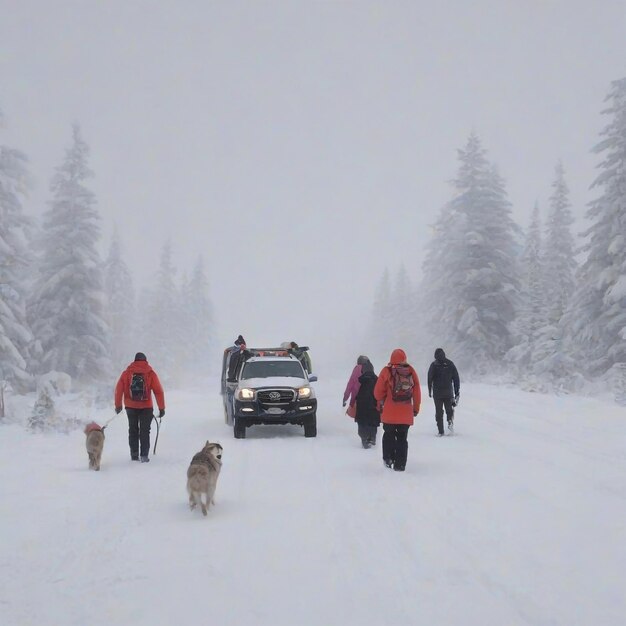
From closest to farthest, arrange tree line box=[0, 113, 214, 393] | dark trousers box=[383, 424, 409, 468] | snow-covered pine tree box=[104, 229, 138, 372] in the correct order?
1. dark trousers box=[383, 424, 409, 468]
2. tree line box=[0, 113, 214, 393]
3. snow-covered pine tree box=[104, 229, 138, 372]

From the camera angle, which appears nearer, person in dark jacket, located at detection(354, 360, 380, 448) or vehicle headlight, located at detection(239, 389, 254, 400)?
person in dark jacket, located at detection(354, 360, 380, 448)

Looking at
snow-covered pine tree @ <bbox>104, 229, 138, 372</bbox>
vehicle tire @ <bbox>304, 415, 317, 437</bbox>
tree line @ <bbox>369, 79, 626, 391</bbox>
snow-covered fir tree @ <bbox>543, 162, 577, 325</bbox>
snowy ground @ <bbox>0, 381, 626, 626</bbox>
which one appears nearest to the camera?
snowy ground @ <bbox>0, 381, 626, 626</bbox>

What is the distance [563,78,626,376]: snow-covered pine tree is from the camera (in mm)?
21266

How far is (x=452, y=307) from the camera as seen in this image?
3120cm

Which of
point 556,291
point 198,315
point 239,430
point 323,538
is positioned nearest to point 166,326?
point 198,315

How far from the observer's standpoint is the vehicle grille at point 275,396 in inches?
537

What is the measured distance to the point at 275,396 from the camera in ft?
44.8

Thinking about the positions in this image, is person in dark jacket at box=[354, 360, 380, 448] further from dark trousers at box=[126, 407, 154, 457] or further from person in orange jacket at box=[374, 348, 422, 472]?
dark trousers at box=[126, 407, 154, 457]

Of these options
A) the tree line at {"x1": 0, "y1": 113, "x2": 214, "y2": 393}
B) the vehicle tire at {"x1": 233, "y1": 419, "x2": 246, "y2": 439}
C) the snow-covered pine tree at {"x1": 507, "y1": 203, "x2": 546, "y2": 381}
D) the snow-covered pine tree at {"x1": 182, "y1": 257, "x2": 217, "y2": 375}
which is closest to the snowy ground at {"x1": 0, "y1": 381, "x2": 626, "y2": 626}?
the vehicle tire at {"x1": 233, "y1": 419, "x2": 246, "y2": 439}

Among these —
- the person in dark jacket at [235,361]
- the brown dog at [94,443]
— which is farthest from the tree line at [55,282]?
the brown dog at [94,443]

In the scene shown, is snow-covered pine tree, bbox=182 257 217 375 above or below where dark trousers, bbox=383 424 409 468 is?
above

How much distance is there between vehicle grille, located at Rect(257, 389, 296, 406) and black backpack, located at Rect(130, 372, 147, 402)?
3.36m

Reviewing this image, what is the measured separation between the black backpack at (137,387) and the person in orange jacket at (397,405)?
421 cm

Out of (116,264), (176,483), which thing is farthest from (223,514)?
(116,264)
